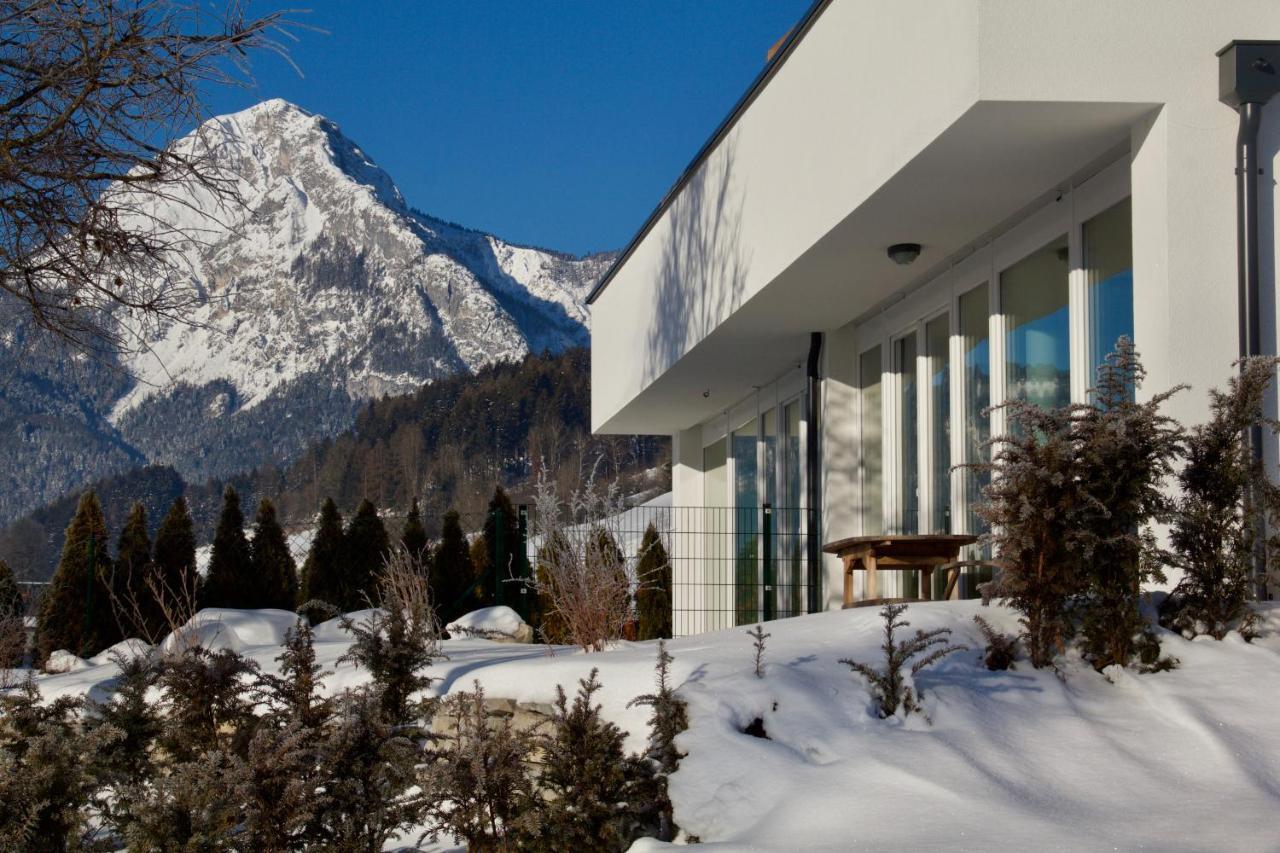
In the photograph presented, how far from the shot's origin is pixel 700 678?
5.42m

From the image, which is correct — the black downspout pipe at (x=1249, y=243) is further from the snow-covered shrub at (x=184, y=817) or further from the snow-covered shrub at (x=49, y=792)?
the snow-covered shrub at (x=49, y=792)

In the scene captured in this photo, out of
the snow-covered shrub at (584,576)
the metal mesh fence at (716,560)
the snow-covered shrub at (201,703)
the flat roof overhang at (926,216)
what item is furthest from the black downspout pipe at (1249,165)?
the metal mesh fence at (716,560)

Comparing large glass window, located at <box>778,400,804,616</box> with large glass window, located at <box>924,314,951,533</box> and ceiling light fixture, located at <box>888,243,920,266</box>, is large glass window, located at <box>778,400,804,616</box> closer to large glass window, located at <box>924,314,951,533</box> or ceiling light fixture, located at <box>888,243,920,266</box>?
large glass window, located at <box>924,314,951,533</box>

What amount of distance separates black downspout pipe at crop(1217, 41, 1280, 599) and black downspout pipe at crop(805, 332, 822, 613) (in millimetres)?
5059

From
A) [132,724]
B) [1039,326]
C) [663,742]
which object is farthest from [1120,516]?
[132,724]

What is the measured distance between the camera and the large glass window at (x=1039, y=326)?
7430 mm

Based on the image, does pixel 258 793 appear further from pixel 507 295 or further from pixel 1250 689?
pixel 507 295

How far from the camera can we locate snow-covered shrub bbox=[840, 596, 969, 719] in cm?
502

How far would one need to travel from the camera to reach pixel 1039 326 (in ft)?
25.3

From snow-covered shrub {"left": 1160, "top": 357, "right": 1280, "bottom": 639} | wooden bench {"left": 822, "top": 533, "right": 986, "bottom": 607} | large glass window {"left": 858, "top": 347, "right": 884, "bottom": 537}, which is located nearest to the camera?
snow-covered shrub {"left": 1160, "top": 357, "right": 1280, "bottom": 639}

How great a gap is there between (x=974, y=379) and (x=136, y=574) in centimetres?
1134

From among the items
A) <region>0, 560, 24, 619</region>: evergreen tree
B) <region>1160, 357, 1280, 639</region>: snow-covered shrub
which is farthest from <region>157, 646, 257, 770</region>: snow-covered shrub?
<region>0, 560, 24, 619</region>: evergreen tree

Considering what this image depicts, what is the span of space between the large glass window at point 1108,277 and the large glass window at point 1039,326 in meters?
0.27

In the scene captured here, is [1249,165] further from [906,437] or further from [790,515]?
[790,515]
